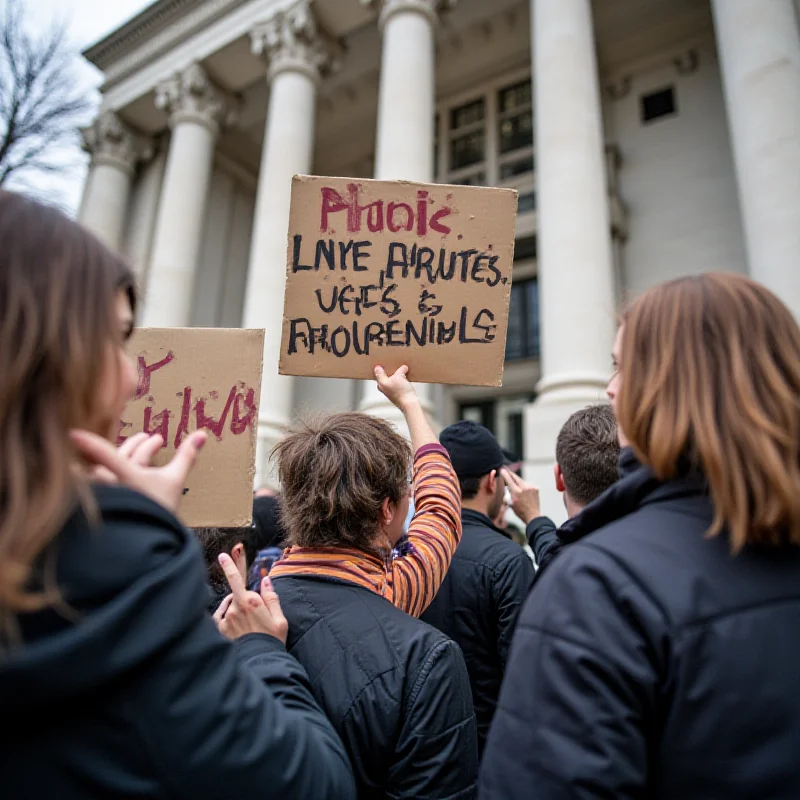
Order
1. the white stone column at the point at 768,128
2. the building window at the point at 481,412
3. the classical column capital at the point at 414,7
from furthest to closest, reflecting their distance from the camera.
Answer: the building window at the point at 481,412, the classical column capital at the point at 414,7, the white stone column at the point at 768,128

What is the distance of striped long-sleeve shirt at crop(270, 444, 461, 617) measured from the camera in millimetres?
1719

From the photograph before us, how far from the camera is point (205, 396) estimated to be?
6.02 feet

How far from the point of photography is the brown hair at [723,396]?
105cm

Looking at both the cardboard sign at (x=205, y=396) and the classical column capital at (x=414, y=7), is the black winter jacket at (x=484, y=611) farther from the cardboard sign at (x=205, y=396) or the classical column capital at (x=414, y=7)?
the classical column capital at (x=414, y=7)

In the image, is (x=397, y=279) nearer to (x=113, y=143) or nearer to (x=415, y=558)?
(x=415, y=558)

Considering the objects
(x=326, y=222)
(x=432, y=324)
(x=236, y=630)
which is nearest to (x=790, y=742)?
(x=236, y=630)

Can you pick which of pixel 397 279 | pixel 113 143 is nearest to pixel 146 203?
pixel 113 143

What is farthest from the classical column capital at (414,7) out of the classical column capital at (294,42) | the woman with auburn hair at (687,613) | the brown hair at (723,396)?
the woman with auburn hair at (687,613)

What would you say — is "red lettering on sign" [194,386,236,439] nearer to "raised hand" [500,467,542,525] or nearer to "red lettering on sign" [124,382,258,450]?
"red lettering on sign" [124,382,258,450]

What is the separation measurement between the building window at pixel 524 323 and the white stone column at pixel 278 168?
5.38m

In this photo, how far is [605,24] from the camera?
13.4 m

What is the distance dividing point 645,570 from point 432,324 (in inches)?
53.3

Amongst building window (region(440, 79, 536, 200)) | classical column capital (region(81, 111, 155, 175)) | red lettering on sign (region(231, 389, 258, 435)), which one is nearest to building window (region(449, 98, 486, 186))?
building window (region(440, 79, 536, 200))

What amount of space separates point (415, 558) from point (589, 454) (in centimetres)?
86
